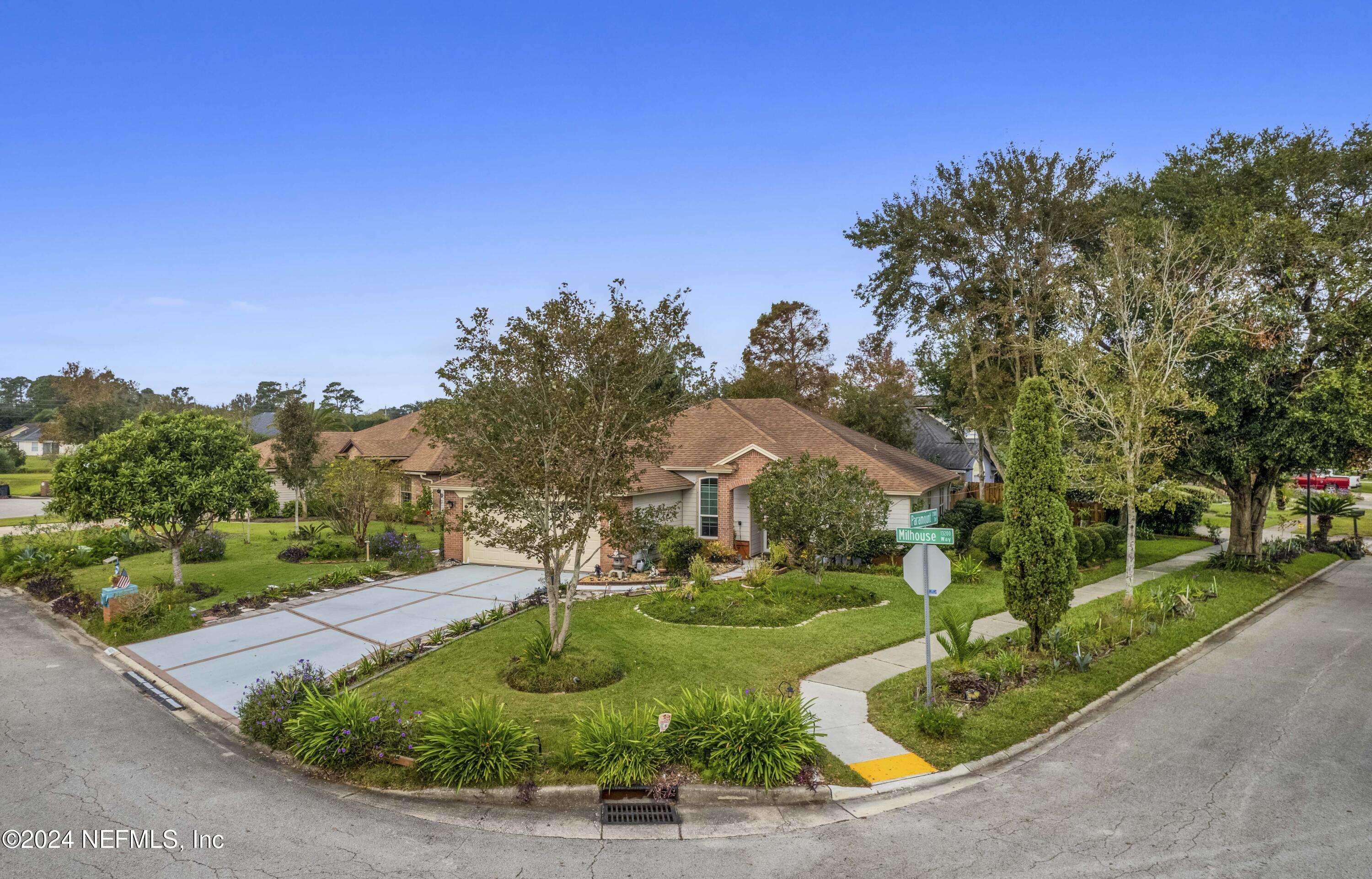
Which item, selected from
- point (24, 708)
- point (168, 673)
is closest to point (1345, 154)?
point (168, 673)

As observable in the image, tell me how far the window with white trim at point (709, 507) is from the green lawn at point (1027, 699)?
1097 cm

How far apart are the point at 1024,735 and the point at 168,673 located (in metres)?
12.8

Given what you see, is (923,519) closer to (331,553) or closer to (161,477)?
Answer: (161,477)

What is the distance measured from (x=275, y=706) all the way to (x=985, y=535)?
18.9 metres

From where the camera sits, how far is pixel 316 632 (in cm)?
1349

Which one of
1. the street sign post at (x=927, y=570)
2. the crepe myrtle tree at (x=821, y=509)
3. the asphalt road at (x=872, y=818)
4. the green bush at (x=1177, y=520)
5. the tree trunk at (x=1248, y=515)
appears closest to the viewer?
the asphalt road at (x=872, y=818)

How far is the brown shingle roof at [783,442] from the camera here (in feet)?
73.8

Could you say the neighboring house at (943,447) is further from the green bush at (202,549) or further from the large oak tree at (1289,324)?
the green bush at (202,549)

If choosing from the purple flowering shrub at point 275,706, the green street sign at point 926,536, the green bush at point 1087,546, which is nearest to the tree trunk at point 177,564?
the purple flowering shrub at point 275,706

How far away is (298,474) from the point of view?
82.8 feet

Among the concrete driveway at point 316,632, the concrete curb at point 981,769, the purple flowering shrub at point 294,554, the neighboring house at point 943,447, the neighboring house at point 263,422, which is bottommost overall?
the concrete curb at point 981,769

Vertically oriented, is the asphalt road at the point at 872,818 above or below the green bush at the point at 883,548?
below

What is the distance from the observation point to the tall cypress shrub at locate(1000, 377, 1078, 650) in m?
11.1

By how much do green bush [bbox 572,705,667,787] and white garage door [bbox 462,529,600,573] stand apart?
11.8 metres
